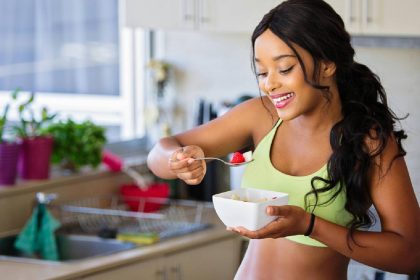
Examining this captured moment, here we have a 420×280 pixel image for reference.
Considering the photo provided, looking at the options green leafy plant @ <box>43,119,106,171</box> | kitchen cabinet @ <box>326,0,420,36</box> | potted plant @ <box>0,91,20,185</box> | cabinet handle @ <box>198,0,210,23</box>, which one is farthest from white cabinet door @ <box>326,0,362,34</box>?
potted plant @ <box>0,91,20,185</box>

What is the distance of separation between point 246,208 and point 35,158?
5.35ft

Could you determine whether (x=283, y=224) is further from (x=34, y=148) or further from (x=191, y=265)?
(x=34, y=148)

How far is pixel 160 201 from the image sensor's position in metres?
3.76

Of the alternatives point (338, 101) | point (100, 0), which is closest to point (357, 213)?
point (338, 101)

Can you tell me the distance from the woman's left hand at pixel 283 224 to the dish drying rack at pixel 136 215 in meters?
1.32

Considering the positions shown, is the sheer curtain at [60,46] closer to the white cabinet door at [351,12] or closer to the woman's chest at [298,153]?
the white cabinet door at [351,12]

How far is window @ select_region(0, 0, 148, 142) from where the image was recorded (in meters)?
4.11

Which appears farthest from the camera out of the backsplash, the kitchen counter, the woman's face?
the backsplash

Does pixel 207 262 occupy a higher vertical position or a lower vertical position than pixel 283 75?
lower

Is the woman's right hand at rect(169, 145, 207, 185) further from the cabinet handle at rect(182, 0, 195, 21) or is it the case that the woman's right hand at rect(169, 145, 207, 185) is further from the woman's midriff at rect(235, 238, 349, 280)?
the cabinet handle at rect(182, 0, 195, 21)

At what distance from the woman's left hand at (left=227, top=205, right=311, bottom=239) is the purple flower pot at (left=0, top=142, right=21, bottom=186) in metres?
1.52

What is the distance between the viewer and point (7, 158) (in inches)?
132

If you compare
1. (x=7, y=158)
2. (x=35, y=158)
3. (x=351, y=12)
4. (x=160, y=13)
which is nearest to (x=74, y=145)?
(x=35, y=158)

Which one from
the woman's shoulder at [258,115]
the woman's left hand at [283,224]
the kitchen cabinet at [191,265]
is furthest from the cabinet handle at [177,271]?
the woman's left hand at [283,224]
